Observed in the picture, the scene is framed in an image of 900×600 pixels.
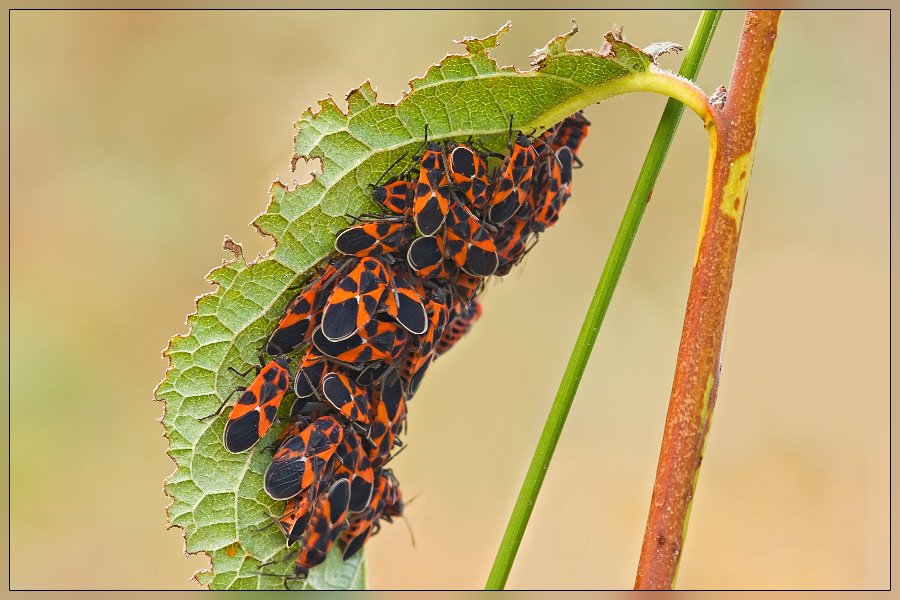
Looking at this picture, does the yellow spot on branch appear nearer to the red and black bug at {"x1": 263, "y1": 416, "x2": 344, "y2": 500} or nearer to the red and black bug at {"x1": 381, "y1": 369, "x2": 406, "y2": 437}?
the red and black bug at {"x1": 381, "y1": 369, "x2": 406, "y2": 437}

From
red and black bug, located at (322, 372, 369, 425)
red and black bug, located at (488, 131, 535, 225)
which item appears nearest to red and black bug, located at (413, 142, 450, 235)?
red and black bug, located at (488, 131, 535, 225)

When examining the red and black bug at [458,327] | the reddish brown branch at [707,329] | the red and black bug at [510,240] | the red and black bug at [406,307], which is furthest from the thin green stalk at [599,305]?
the red and black bug at [458,327]

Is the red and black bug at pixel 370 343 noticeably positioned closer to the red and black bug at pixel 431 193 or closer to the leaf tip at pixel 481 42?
the red and black bug at pixel 431 193

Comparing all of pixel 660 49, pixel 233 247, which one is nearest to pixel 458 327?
pixel 233 247

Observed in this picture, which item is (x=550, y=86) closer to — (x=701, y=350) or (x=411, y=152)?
(x=411, y=152)

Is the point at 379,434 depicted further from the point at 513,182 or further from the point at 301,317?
the point at 513,182

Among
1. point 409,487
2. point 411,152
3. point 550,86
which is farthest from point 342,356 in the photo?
point 409,487
